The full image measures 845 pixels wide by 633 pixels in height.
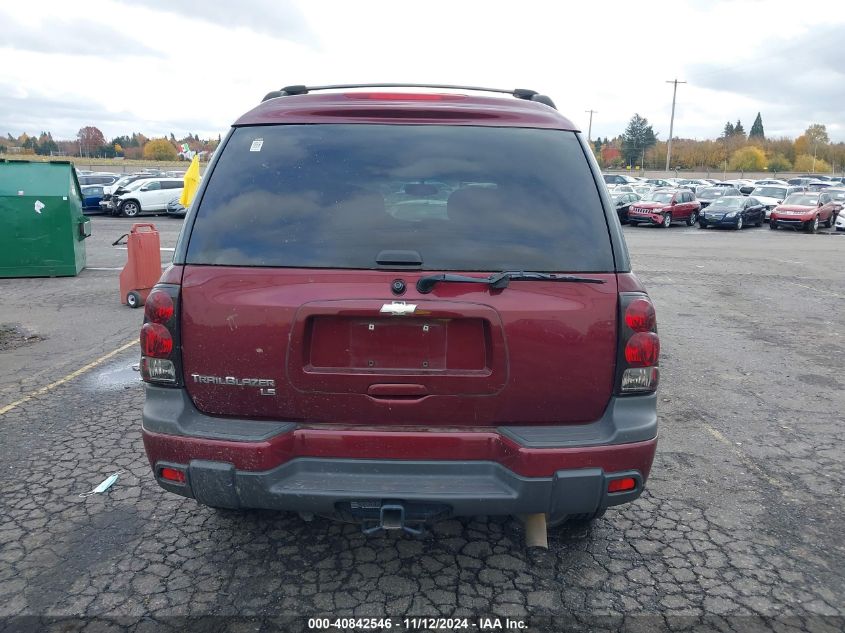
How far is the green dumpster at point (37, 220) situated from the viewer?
12.0 m

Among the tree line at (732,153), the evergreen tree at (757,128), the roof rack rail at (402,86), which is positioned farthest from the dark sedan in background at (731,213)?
the evergreen tree at (757,128)

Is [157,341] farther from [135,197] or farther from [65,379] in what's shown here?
[135,197]

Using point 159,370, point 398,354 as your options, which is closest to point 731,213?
point 398,354

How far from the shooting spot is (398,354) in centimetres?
260

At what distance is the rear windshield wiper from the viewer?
2.53 meters

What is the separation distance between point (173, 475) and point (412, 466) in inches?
38.1

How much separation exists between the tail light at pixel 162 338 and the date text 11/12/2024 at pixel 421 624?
117 centimetres

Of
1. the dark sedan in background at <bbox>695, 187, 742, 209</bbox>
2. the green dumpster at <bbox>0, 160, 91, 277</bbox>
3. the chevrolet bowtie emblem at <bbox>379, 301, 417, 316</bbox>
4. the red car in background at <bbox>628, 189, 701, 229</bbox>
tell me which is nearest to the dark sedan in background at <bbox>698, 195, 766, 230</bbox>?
the red car in background at <bbox>628, 189, 701, 229</bbox>

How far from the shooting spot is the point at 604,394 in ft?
8.74

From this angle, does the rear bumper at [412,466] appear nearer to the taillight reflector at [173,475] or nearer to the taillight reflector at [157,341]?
the taillight reflector at [173,475]

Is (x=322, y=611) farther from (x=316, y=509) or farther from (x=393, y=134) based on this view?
(x=393, y=134)

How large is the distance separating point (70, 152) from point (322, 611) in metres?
131

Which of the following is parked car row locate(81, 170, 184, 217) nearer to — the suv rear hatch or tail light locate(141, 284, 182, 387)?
tail light locate(141, 284, 182, 387)

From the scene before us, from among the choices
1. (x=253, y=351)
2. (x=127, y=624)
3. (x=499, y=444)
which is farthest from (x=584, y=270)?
(x=127, y=624)
